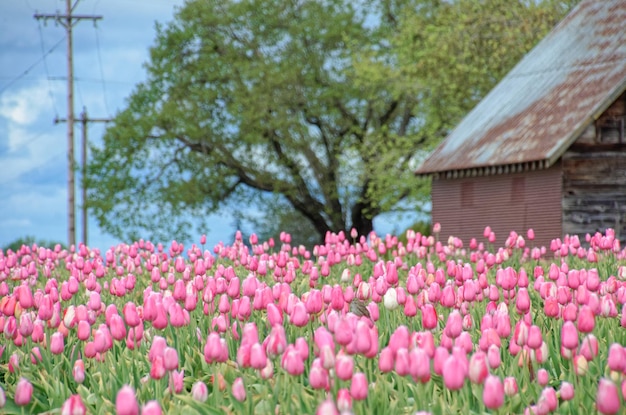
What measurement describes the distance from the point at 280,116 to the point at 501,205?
1460cm

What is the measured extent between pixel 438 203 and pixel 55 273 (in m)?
14.5

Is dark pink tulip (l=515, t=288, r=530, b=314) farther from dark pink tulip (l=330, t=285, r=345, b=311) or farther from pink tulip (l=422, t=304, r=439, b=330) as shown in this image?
dark pink tulip (l=330, t=285, r=345, b=311)

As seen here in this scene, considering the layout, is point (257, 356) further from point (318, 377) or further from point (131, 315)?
point (131, 315)

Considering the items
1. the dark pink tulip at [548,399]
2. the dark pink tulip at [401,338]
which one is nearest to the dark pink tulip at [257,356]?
the dark pink tulip at [401,338]

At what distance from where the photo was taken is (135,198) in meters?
37.3

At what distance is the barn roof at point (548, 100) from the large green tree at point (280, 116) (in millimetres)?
8023

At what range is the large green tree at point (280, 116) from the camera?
115 feet

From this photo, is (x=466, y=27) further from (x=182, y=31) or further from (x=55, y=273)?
(x=55, y=273)

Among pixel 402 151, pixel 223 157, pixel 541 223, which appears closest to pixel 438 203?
pixel 541 223

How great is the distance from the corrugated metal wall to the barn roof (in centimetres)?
80

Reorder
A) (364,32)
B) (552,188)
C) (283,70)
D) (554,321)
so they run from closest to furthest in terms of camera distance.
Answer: (554,321)
(552,188)
(283,70)
(364,32)

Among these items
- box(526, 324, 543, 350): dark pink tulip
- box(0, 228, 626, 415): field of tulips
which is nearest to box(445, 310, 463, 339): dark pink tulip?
box(0, 228, 626, 415): field of tulips

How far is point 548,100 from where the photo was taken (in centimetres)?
2236

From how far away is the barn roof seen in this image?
20.6 metres
